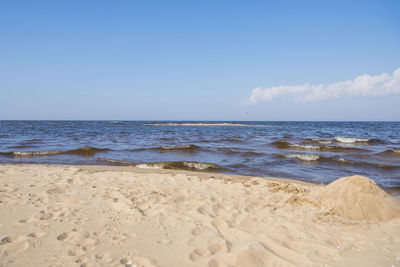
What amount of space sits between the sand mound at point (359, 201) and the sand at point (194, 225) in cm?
1

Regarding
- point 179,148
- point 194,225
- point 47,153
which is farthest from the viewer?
point 179,148

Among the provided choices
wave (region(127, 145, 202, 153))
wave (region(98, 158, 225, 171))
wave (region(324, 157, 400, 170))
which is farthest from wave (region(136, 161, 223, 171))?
wave (region(324, 157, 400, 170))

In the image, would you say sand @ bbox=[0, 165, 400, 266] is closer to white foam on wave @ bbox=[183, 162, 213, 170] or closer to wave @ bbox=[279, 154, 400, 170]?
white foam on wave @ bbox=[183, 162, 213, 170]

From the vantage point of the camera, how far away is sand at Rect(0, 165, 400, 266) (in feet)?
7.67

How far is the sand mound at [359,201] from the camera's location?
3.50 m

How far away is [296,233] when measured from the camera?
298 centimetres

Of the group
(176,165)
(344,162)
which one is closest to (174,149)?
(176,165)

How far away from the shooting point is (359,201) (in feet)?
12.0

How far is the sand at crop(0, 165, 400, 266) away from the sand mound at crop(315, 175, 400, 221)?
0.05 ft

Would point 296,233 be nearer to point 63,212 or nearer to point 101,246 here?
point 101,246

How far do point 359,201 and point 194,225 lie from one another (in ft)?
8.76

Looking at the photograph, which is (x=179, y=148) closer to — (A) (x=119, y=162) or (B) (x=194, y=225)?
(A) (x=119, y=162)

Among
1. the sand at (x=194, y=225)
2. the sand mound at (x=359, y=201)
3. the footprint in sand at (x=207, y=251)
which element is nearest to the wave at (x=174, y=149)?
the sand at (x=194, y=225)

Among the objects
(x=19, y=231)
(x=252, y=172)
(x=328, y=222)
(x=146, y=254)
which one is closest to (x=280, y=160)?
(x=252, y=172)
